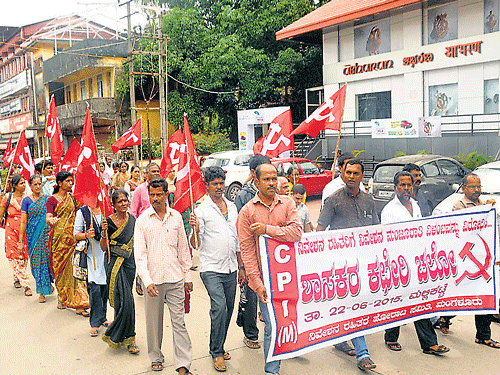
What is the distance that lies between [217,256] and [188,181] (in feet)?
3.38

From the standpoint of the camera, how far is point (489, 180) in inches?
392

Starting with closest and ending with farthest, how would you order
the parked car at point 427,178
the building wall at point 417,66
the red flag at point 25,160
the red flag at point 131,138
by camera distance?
the red flag at point 25,160 → the parked car at point 427,178 → the red flag at point 131,138 → the building wall at point 417,66

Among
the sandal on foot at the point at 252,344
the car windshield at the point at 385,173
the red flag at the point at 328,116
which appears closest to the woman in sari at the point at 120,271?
the sandal on foot at the point at 252,344

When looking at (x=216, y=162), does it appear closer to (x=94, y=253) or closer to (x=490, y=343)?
(x=94, y=253)

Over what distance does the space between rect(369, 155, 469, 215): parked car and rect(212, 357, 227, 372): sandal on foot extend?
27.6 ft

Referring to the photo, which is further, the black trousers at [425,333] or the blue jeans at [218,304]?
the black trousers at [425,333]

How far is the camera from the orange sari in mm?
6477

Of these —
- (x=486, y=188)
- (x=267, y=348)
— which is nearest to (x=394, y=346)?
(x=267, y=348)

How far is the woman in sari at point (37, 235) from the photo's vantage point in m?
7.37

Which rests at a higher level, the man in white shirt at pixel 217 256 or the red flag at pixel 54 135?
the red flag at pixel 54 135

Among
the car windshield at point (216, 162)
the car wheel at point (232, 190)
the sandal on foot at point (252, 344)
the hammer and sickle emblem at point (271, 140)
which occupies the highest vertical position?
the hammer and sickle emblem at point (271, 140)

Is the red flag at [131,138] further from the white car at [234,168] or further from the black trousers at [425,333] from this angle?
the black trousers at [425,333]

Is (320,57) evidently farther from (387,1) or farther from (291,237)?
(291,237)

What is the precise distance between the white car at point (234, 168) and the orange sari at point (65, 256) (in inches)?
427
